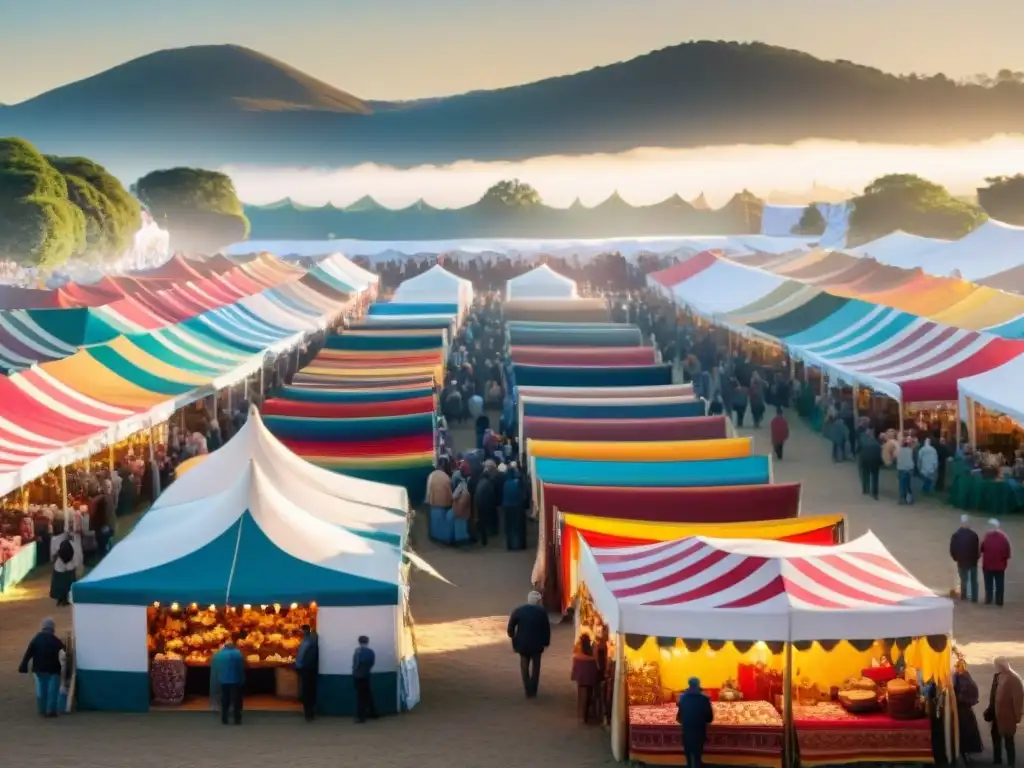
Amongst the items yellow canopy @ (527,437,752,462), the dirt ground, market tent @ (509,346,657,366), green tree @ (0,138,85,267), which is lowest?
the dirt ground

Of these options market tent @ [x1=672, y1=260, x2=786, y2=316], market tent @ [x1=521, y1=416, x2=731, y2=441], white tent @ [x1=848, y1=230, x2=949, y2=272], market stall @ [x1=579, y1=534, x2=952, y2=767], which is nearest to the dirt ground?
market stall @ [x1=579, y1=534, x2=952, y2=767]

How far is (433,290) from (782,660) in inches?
1117

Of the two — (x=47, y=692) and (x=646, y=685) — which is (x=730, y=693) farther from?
(x=47, y=692)

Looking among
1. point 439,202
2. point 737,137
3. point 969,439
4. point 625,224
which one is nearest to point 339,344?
point 969,439

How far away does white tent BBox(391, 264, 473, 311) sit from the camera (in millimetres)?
36031

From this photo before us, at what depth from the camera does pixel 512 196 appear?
338ft

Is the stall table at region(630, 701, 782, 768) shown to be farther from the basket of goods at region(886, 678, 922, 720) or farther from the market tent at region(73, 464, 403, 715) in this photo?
the market tent at region(73, 464, 403, 715)

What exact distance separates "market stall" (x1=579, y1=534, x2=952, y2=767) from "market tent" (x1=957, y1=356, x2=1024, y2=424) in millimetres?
7614

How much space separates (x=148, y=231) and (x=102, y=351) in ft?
162

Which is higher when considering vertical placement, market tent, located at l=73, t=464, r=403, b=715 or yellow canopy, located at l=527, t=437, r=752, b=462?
yellow canopy, located at l=527, t=437, r=752, b=462

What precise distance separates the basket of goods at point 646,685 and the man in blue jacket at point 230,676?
2.52m

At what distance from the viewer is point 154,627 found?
1025cm

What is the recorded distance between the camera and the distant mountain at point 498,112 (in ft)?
480

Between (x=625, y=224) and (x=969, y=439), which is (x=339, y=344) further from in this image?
(x=625, y=224)
